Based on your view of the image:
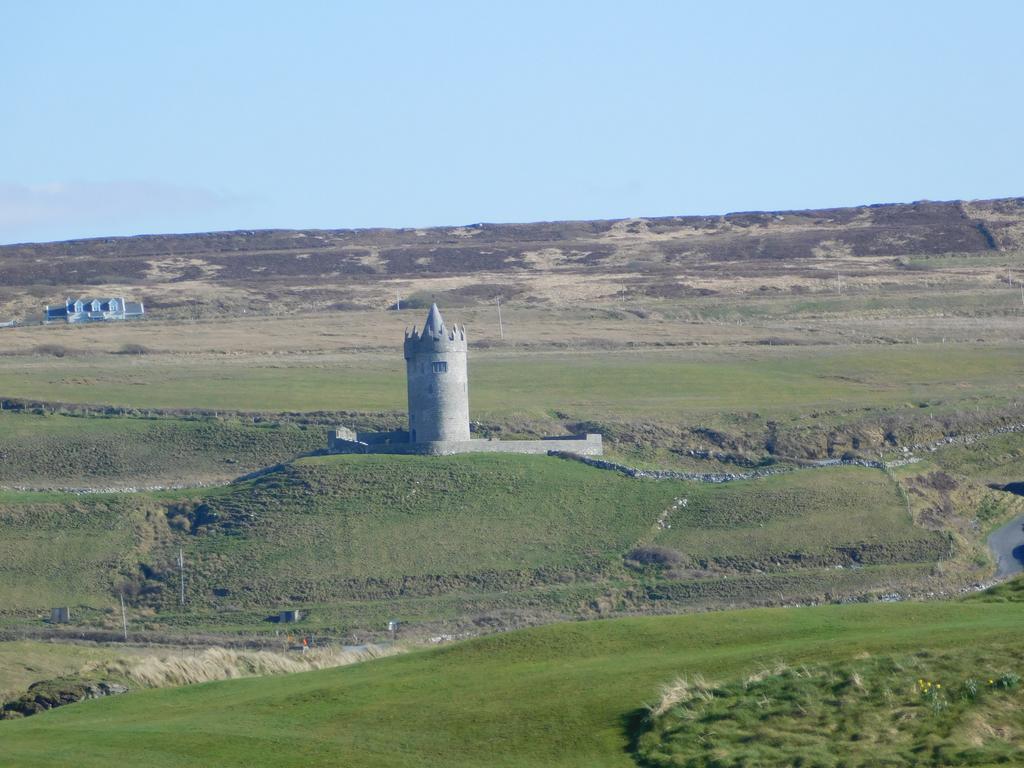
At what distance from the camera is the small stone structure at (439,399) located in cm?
7138

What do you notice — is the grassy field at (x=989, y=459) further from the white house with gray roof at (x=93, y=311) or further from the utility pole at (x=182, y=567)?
the white house with gray roof at (x=93, y=311)

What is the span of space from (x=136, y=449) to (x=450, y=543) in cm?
1944

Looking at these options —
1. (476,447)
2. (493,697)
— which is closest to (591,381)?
(476,447)

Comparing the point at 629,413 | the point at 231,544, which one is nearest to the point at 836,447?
the point at 629,413

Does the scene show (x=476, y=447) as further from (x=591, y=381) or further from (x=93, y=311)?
(x=93, y=311)

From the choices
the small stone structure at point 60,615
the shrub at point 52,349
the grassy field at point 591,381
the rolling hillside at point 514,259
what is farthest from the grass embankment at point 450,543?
the rolling hillside at point 514,259

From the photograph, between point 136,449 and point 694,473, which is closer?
point 694,473

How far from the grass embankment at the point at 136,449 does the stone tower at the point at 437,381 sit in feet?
27.3

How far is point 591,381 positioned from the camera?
9669 centimetres

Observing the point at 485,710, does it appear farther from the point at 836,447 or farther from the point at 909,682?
the point at 836,447

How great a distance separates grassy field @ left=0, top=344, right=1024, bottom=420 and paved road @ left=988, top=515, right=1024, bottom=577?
1899 centimetres

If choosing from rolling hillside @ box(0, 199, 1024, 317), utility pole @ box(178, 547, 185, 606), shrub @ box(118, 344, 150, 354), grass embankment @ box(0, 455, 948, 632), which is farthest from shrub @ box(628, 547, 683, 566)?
rolling hillside @ box(0, 199, 1024, 317)

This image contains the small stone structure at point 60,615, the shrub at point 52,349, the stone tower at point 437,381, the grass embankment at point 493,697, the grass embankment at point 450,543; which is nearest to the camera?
the grass embankment at point 493,697

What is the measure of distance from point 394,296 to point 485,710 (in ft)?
386
